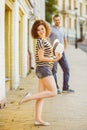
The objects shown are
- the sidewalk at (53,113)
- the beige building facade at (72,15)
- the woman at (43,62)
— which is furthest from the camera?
the beige building facade at (72,15)

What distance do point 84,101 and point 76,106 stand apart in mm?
921

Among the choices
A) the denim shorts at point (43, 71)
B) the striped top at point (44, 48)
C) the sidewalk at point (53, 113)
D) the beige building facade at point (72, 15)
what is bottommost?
the beige building facade at point (72, 15)

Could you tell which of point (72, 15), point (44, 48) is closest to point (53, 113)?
point (44, 48)

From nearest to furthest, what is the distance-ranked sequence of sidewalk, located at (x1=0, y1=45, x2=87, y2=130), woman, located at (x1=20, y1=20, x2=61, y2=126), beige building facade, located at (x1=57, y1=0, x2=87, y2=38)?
1. woman, located at (x1=20, y1=20, x2=61, y2=126)
2. sidewalk, located at (x1=0, y1=45, x2=87, y2=130)
3. beige building facade, located at (x1=57, y1=0, x2=87, y2=38)

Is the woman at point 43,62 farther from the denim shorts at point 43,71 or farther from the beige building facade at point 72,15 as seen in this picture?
the beige building facade at point 72,15

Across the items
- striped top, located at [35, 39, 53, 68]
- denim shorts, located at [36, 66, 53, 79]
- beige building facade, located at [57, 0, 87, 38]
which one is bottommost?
beige building facade, located at [57, 0, 87, 38]

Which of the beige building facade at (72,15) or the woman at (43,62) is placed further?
the beige building facade at (72,15)

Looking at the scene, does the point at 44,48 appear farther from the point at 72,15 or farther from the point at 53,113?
the point at 72,15

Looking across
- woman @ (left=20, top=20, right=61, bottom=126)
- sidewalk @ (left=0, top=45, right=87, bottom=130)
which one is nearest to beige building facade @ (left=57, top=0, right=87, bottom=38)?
sidewalk @ (left=0, top=45, right=87, bottom=130)

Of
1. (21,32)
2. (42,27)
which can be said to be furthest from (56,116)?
(21,32)

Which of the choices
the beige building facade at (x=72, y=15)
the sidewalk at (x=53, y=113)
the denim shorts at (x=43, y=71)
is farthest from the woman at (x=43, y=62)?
the beige building facade at (x=72, y=15)

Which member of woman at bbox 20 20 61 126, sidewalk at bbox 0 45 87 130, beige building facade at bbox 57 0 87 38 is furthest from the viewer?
beige building facade at bbox 57 0 87 38

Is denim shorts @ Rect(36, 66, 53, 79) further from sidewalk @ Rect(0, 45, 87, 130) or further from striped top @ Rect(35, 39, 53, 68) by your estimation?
sidewalk @ Rect(0, 45, 87, 130)

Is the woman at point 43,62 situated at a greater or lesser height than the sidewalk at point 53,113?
greater
